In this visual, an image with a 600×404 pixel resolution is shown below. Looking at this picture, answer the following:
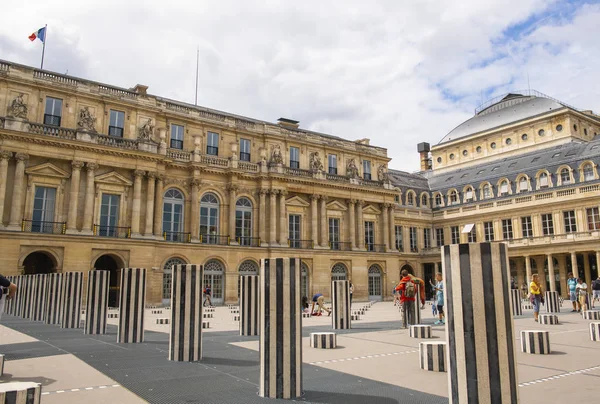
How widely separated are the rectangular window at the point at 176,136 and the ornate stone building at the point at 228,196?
0.09 metres

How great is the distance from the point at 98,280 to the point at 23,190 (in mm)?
17812

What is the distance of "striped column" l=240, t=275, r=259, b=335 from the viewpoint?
15008 millimetres

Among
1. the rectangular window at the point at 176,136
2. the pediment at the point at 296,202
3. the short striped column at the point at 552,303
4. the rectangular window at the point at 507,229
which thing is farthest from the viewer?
the rectangular window at the point at 507,229

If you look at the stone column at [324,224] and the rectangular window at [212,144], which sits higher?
the rectangular window at [212,144]

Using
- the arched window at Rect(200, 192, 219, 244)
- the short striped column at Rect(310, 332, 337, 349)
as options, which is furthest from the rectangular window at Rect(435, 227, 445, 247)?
the short striped column at Rect(310, 332, 337, 349)

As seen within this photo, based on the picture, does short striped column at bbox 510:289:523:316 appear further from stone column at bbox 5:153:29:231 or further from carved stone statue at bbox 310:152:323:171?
stone column at bbox 5:153:29:231

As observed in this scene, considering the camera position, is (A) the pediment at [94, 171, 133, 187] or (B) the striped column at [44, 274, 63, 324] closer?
(B) the striped column at [44, 274, 63, 324]

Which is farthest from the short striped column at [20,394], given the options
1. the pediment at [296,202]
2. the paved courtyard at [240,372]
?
the pediment at [296,202]

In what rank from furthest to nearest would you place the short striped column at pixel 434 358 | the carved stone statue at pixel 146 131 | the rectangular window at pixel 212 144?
1. the rectangular window at pixel 212 144
2. the carved stone statue at pixel 146 131
3. the short striped column at pixel 434 358

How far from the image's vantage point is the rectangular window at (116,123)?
32656mm

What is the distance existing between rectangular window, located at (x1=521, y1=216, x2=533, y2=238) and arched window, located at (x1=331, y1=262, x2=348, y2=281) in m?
17.6

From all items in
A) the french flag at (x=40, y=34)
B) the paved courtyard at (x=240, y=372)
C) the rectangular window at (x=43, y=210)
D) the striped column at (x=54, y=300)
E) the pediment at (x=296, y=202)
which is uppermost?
the french flag at (x=40, y=34)

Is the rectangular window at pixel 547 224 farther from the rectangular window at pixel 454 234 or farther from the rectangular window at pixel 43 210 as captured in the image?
the rectangular window at pixel 43 210

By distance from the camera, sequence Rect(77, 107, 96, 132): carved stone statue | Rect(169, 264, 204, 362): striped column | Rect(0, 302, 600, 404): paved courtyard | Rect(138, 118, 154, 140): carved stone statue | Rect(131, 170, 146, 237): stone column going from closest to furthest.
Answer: Rect(0, 302, 600, 404): paved courtyard, Rect(169, 264, 204, 362): striped column, Rect(77, 107, 96, 132): carved stone statue, Rect(131, 170, 146, 237): stone column, Rect(138, 118, 154, 140): carved stone statue
